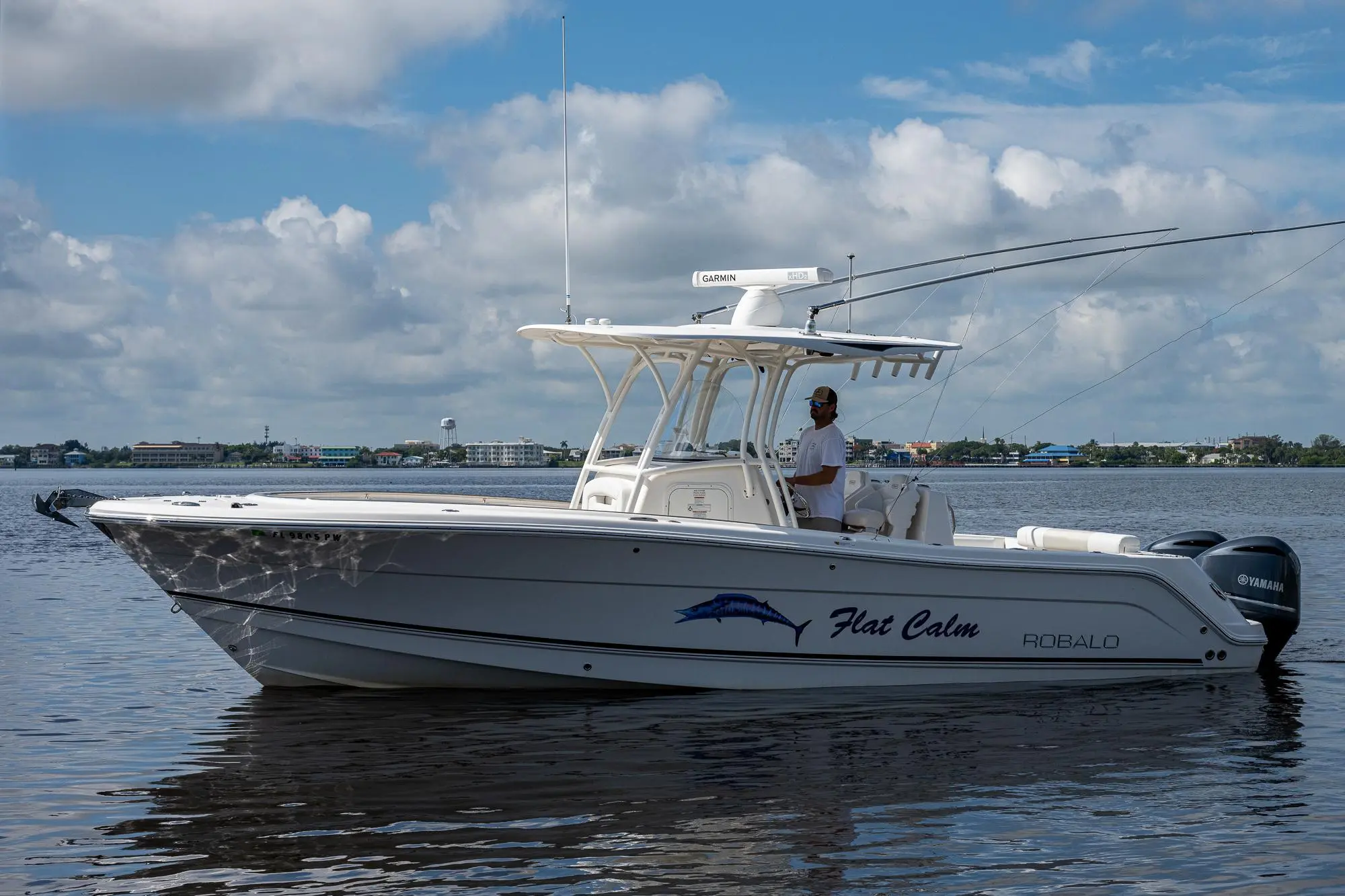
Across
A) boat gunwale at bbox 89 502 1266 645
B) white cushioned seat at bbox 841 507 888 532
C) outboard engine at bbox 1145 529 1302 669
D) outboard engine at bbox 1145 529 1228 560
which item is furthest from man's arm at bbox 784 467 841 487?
outboard engine at bbox 1145 529 1228 560

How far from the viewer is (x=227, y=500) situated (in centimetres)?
979

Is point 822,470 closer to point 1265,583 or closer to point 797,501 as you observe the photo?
point 797,501

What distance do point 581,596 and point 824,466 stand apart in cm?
223

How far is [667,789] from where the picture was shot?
7.87m

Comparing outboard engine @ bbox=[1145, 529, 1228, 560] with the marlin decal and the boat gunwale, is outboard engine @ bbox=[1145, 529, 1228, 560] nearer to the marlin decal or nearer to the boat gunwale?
the boat gunwale

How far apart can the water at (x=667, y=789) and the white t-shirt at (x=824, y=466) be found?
56.9 inches

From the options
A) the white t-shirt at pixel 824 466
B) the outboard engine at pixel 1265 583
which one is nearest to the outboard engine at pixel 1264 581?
the outboard engine at pixel 1265 583

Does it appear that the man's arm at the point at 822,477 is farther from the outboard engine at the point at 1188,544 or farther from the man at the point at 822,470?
the outboard engine at the point at 1188,544

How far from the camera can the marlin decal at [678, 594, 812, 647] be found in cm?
963

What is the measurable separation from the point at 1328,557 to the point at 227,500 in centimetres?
2401

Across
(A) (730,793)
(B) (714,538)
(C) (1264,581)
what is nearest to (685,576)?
(B) (714,538)

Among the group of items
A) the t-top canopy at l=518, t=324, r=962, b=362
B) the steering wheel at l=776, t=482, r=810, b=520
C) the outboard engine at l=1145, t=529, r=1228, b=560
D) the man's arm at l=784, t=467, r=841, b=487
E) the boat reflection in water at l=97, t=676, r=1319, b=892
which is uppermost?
the t-top canopy at l=518, t=324, r=962, b=362

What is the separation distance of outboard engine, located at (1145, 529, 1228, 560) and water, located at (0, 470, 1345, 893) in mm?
1436

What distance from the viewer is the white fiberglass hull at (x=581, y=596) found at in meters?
9.29
